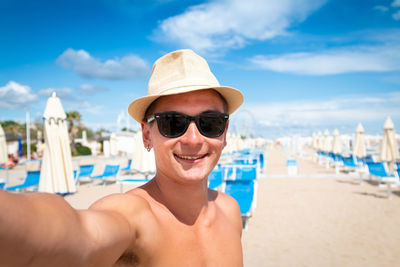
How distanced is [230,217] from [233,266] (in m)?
0.29

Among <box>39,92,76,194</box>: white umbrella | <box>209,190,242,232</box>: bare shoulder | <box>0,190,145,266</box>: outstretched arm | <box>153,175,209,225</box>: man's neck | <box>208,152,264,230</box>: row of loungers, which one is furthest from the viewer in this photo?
<box>39,92,76,194</box>: white umbrella

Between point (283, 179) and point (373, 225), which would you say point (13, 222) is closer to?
point (373, 225)

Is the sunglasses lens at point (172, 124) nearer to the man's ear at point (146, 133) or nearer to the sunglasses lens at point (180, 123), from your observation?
the sunglasses lens at point (180, 123)

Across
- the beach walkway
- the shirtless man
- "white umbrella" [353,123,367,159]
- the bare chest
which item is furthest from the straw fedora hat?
"white umbrella" [353,123,367,159]

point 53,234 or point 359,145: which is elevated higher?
point 53,234

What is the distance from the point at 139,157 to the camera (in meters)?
11.3

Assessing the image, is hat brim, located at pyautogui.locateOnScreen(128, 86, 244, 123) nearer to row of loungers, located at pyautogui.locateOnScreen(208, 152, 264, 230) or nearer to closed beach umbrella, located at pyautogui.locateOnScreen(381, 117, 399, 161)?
row of loungers, located at pyautogui.locateOnScreen(208, 152, 264, 230)

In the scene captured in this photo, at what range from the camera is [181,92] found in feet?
3.72

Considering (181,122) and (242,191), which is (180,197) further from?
(242,191)

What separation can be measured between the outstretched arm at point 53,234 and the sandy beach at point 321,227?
4.16 m

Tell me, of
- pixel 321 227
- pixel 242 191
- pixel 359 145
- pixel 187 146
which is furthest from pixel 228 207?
pixel 359 145

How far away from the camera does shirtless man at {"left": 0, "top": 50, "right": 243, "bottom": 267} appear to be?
0.94 meters

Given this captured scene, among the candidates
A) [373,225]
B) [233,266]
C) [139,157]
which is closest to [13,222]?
[233,266]

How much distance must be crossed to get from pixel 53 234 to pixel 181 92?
0.70 meters
